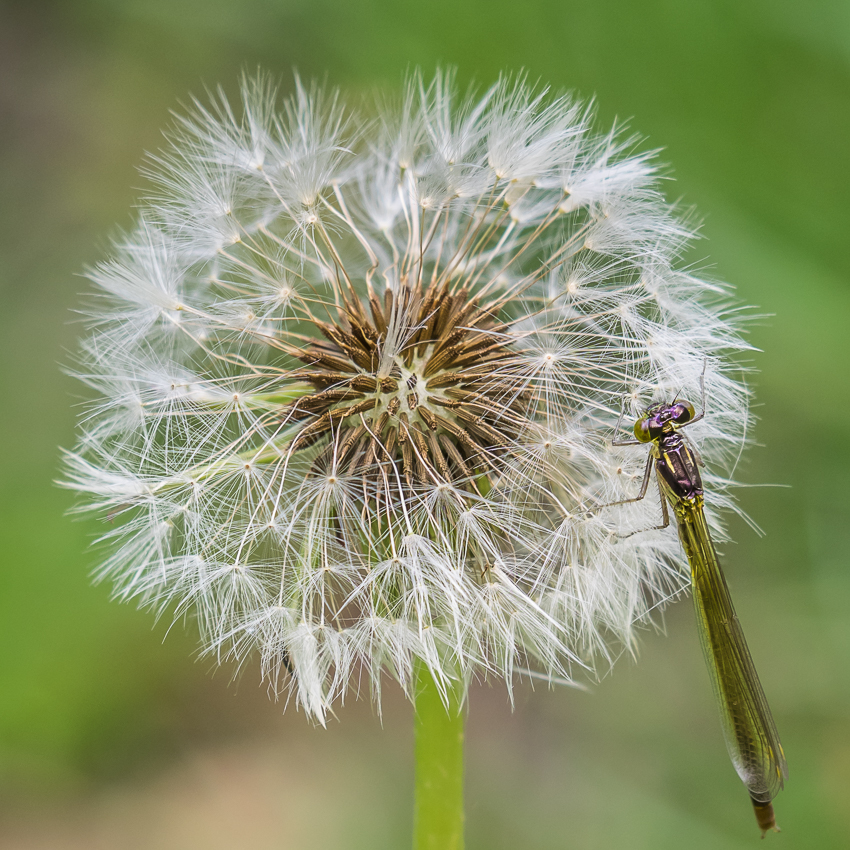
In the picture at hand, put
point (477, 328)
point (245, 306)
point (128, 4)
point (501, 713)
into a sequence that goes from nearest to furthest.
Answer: point (477, 328) < point (245, 306) < point (501, 713) < point (128, 4)

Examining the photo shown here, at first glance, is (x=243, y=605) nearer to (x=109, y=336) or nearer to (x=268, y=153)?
(x=109, y=336)

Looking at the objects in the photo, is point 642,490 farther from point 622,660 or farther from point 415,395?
point 622,660

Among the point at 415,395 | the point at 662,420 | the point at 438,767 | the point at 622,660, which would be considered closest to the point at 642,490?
the point at 662,420

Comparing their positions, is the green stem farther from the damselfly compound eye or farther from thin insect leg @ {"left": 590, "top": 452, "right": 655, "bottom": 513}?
the damselfly compound eye

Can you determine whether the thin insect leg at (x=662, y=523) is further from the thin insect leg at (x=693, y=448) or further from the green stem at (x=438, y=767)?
the green stem at (x=438, y=767)

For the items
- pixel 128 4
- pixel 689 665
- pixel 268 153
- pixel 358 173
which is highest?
pixel 128 4

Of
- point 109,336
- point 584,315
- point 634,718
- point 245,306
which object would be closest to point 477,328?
point 584,315

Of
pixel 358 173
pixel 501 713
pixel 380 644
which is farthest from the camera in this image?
pixel 501 713
